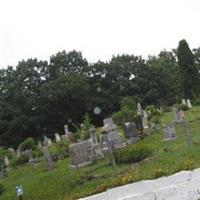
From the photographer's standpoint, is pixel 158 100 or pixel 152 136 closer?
pixel 152 136

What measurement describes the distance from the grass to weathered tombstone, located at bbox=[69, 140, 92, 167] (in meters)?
0.51

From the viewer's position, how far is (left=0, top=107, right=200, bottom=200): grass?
17.0m

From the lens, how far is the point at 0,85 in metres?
51.6

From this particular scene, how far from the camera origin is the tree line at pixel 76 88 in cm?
4750

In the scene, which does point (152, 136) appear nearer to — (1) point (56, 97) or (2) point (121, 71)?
(1) point (56, 97)

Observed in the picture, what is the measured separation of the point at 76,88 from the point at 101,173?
29.1 meters

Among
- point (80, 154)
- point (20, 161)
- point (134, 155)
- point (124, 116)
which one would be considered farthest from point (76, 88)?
point (134, 155)

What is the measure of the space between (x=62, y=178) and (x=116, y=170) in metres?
2.48

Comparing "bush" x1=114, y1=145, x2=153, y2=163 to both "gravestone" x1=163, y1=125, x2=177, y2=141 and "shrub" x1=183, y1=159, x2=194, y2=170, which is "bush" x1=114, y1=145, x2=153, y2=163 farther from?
"shrub" x1=183, y1=159, x2=194, y2=170

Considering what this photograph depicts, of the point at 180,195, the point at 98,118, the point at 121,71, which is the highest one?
the point at 121,71

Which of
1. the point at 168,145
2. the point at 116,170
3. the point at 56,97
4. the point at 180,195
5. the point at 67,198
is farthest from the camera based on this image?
the point at 56,97

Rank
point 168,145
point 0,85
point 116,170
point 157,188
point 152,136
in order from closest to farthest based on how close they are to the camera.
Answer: point 157,188
point 116,170
point 168,145
point 152,136
point 0,85

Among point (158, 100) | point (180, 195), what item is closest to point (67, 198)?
point (180, 195)

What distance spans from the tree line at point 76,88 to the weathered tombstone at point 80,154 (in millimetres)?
21760
